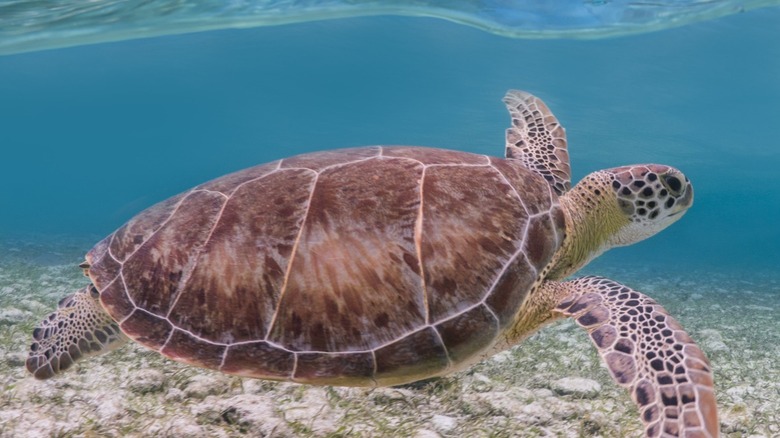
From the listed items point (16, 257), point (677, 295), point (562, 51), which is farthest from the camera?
point (562, 51)

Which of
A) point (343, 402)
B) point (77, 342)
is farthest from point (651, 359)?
point (77, 342)

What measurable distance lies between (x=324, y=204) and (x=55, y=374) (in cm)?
195

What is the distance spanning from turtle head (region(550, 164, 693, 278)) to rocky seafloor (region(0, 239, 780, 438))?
0.85m

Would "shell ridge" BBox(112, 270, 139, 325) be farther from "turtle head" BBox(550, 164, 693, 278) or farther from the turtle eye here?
the turtle eye

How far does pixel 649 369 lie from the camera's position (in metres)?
2.36

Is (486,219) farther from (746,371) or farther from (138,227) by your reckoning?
(746,371)

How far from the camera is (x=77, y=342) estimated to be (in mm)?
3098

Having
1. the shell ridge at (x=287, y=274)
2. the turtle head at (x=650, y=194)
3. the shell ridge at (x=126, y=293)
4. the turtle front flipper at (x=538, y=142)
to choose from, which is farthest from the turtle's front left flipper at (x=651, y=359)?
the shell ridge at (x=126, y=293)

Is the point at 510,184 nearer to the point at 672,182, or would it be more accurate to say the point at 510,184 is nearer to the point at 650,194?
the point at 650,194

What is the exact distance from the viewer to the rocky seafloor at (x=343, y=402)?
108 inches

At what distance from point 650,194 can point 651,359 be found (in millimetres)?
1306

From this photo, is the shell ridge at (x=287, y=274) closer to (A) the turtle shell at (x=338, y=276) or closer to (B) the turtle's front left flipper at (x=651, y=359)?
(A) the turtle shell at (x=338, y=276)

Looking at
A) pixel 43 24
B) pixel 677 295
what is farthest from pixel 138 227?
pixel 43 24

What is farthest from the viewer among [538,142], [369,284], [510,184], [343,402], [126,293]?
[538,142]
